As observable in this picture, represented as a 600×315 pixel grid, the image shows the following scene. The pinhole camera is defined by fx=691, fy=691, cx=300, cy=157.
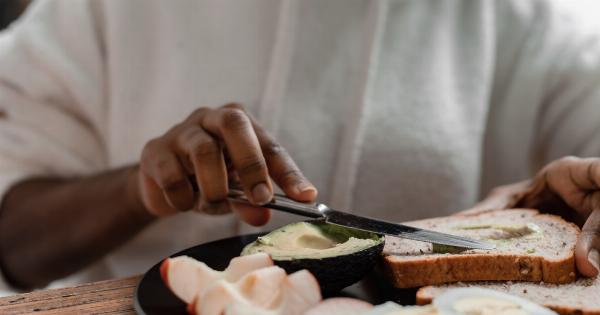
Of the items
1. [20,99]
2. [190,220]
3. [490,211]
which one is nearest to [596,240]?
[490,211]

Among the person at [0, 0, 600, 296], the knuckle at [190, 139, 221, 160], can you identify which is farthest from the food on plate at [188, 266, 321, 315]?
the person at [0, 0, 600, 296]

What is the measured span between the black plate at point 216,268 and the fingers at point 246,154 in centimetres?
6

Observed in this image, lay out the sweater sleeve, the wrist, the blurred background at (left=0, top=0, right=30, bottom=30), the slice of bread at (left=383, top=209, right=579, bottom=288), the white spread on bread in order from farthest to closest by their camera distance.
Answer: the blurred background at (left=0, top=0, right=30, bottom=30) → the sweater sleeve → the wrist → the slice of bread at (left=383, top=209, right=579, bottom=288) → the white spread on bread

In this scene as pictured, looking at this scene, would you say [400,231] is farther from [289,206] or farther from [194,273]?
[194,273]

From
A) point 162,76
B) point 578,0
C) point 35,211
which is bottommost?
point 35,211

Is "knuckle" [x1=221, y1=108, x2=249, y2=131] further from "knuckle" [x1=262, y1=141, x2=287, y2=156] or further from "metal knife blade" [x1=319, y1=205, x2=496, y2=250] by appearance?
"metal knife blade" [x1=319, y1=205, x2=496, y2=250]

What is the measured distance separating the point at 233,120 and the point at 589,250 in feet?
1.33

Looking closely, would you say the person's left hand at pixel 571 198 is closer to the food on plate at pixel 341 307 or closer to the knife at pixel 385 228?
the knife at pixel 385 228

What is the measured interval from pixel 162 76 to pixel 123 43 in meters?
0.09

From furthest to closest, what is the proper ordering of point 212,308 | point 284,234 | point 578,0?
point 578,0, point 284,234, point 212,308

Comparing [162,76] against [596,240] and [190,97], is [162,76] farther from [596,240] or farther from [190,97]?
[596,240]

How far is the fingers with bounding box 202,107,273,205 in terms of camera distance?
2.50 feet

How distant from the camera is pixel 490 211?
886 millimetres

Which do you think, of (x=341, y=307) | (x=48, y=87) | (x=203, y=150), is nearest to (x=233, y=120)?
(x=203, y=150)
